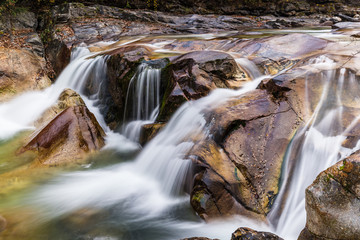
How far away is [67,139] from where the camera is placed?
554cm

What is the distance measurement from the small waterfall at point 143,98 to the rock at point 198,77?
0.55 metres

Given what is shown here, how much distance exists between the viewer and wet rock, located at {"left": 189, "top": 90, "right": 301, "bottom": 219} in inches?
146

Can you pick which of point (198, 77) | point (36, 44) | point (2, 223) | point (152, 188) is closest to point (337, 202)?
point (152, 188)

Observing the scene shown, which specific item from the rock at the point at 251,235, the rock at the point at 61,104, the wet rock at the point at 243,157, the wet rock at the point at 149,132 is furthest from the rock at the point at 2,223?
the rock at the point at 61,104

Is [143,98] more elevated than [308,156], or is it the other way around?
[143,98]

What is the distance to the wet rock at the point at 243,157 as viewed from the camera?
146 inches

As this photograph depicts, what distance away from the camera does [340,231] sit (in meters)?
2.22

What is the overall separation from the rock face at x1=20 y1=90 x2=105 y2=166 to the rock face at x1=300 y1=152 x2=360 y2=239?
176 inches

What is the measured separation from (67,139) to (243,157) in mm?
3642

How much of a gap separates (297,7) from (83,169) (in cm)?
1993

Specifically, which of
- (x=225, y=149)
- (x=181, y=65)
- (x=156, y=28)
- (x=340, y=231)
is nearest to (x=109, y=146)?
(x=181, y=65)

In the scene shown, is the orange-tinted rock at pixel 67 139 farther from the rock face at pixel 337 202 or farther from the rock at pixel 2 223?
the rock face at pixel 337 202

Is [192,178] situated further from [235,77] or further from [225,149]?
[235,77]

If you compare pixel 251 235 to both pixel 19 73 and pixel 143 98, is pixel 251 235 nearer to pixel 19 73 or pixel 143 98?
pixel 143 98
